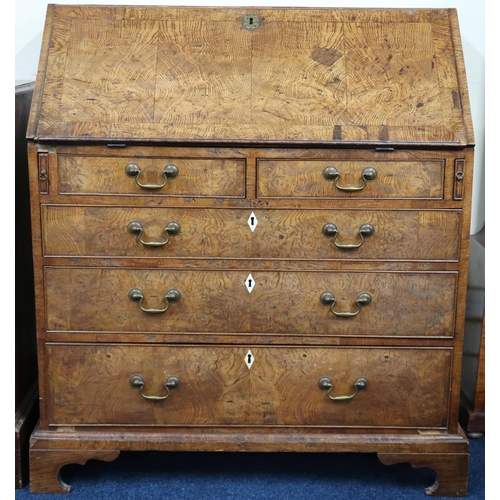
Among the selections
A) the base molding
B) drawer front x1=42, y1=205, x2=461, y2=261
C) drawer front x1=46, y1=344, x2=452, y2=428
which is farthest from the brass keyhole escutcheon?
the base molding

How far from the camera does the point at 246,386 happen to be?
2.60 metres

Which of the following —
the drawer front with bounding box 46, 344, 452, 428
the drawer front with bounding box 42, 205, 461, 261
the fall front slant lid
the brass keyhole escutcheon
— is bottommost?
the drawer front with bounding box 46, 344, 452, 428

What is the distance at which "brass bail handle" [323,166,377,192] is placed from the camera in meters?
2.43

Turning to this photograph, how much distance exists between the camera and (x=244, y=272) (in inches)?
99.2

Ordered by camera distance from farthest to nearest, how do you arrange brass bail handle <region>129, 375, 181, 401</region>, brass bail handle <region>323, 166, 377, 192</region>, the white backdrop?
1. the white backdrop
2. brass bail handle <region>129, 375, 181, 401</region>
3. brass bail handle <region>323, 166, 377, 192</region>

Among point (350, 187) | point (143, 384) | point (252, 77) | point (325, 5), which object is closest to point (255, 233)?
point (350, 187)

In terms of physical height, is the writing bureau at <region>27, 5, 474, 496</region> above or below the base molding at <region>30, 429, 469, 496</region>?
above

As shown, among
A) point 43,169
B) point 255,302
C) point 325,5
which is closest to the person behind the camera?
point 43,169

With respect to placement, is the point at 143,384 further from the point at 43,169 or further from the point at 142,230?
the point at 43,169

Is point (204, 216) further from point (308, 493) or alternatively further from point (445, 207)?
point (308, 493)

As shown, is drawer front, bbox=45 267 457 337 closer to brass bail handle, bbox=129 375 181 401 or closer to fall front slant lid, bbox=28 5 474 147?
brass bail handle, bbox=129 375 181 401

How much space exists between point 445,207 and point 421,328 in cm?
41

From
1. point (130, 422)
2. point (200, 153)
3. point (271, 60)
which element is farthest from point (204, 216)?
point (130, 422)

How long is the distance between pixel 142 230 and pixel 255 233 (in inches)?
14.5
